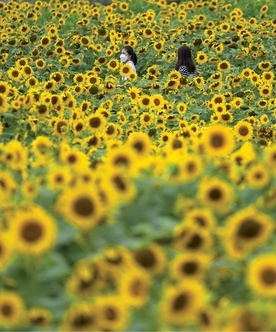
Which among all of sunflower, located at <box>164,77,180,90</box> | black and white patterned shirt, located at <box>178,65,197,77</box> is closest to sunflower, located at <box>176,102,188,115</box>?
sunflower, located at <box>164,77,180,90</box>

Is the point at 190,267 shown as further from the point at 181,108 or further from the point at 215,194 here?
the point at 181,108

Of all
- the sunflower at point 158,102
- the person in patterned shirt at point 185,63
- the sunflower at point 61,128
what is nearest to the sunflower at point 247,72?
the person in patterned shirt at point 185,63

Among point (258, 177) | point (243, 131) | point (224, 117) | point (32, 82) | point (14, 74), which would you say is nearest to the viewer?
point (258, 177)

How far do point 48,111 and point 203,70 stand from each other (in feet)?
21.1

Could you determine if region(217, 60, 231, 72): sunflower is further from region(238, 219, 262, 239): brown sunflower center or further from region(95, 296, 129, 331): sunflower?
region(95, 296, 129, 331): sunflower

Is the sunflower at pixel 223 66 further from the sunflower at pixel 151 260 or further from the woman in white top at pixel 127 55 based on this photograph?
the sunflower at pixel 151 260

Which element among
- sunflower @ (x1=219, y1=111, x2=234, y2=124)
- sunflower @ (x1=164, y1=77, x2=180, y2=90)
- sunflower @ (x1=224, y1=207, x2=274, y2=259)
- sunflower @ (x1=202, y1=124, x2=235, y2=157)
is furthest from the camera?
sunflower @ (x1=164, y1=77, x2=180, y2=90)

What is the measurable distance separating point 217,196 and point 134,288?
3.03 ft

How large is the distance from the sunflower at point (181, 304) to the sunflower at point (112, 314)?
0.17 metres

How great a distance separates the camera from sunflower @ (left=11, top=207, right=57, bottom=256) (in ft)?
11.1

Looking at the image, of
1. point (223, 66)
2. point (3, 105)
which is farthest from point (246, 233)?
point (223, 66)

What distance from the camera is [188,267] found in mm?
3402

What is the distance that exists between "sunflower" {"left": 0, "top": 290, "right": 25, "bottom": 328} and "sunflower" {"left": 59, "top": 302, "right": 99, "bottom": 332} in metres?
0.20

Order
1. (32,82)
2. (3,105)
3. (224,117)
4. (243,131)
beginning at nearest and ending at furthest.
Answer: (3,105) → (243,131) → (224,117) → (32,82)
